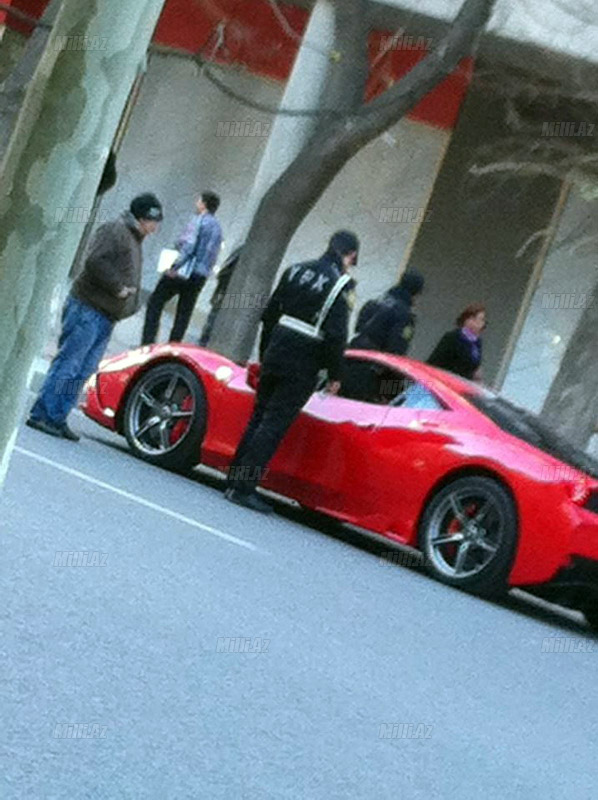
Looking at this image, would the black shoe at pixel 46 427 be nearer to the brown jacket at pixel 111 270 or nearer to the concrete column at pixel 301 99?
the brown jacket at pixel 111 270

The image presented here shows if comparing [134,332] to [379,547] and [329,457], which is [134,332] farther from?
[329,457]

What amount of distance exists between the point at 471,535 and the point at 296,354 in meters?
1.77

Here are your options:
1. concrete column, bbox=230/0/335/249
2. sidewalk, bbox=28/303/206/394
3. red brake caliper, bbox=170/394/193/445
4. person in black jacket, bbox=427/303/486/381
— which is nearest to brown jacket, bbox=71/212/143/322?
red brake caliper, bbox=170/394/193/445

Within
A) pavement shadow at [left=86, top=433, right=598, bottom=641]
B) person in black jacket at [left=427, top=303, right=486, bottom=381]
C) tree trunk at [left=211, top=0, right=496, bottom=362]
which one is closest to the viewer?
pavement shadow at [left=86, top=433, right=598, bottom=641]

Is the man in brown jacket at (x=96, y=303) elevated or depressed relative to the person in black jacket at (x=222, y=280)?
depressed

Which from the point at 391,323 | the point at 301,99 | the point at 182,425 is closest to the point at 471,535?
the point at 182,425

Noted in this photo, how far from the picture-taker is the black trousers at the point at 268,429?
14.4 m

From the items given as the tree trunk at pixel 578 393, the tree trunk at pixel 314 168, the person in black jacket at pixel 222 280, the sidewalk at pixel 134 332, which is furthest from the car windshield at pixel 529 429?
the sidewalk at pixel 134 332

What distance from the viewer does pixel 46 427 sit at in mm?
15094

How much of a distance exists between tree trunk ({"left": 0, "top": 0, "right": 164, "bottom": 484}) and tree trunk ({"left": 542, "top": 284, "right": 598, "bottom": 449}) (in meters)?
16.2

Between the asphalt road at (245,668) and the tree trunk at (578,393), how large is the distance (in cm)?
652

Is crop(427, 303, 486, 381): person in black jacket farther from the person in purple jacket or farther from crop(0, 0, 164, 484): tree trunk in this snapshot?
crop(0, 0, 164, 484): tree trunk

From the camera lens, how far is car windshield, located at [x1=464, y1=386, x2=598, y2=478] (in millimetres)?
13805

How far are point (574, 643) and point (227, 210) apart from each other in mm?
16623
